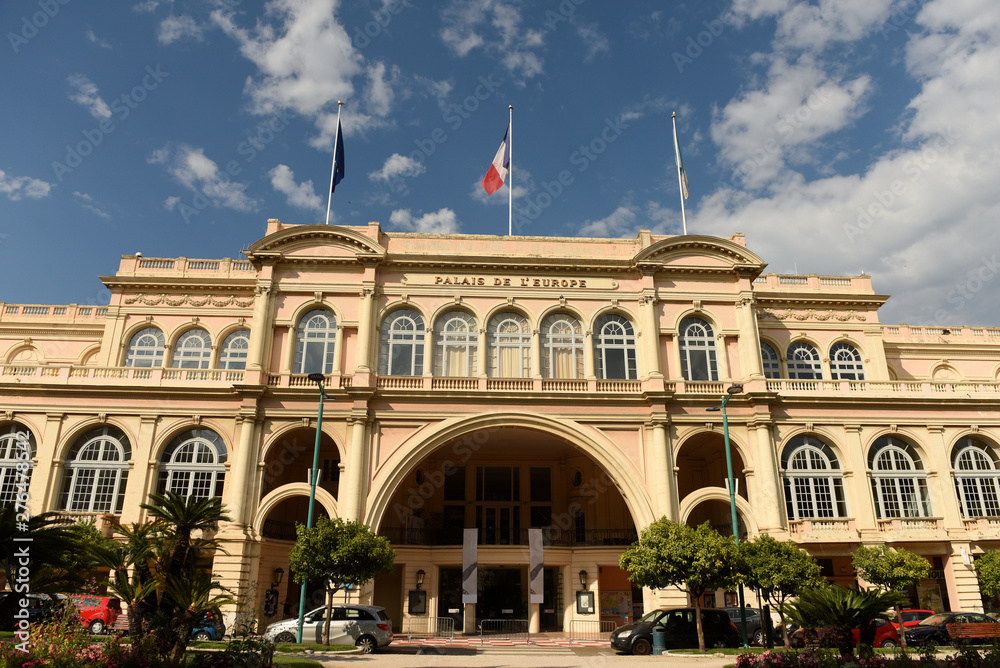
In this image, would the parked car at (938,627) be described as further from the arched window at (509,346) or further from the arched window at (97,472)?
the arched window at (97,472)

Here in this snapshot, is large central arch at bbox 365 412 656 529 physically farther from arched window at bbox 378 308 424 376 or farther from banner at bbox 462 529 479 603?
banner at bbox 462 529 479 603

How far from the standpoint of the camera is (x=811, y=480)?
33.9 metres

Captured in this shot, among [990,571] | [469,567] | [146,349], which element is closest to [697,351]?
[990,571]

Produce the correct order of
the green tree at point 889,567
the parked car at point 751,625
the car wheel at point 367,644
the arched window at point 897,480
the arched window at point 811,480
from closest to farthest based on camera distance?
the car wheel at point 367,644
the parked car at point 751,625
the green tree at point 889,567
the arched window at point 811,480
the arched window at point 897,480

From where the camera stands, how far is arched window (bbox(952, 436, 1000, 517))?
112 ft

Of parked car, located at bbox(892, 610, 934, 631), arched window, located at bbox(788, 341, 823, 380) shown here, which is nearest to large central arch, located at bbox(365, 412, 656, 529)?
parked car, located at bbox(892, 610, 934, 631)

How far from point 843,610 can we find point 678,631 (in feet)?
32.2

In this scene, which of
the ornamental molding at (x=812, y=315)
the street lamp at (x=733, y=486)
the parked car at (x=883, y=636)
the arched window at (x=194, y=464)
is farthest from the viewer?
the ornamental molding at (x=812, y=315)

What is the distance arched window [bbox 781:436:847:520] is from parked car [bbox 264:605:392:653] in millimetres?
19456

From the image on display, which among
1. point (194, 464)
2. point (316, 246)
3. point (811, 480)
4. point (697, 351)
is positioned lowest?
point (811, 480)

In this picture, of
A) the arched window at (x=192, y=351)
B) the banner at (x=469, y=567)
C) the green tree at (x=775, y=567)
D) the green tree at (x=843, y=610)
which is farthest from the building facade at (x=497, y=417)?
the green tree at (x=843, y=610)

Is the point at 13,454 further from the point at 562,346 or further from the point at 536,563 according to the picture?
the point at 562,346

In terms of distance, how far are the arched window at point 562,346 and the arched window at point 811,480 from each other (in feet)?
35.5

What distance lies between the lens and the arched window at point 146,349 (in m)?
37.5
